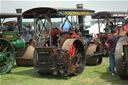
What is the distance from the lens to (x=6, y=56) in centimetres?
741

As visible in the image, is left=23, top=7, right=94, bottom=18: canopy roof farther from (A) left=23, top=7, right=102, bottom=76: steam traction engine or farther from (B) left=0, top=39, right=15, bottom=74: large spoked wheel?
(B) left=0, top=39, right=15, bottom=74: large spoked wheel

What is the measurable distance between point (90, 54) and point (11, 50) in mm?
2635

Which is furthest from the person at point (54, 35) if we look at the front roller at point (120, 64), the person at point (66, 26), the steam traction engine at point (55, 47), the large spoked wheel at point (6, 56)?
the front roller at point (120, 64)

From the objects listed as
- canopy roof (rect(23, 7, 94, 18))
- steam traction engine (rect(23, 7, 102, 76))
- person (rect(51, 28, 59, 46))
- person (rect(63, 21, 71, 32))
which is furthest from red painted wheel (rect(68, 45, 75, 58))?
person (rect(63, 21, 71, 32))

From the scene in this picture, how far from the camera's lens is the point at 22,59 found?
8219 mm

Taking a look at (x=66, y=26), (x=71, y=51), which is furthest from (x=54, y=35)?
(x=66, y=26)

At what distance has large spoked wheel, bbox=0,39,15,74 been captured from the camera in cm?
725

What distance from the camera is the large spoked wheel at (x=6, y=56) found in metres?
7.25

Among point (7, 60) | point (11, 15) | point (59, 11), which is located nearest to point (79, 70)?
point (59, 11)

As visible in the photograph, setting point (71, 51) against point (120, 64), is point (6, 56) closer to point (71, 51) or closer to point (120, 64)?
point (71, 51)

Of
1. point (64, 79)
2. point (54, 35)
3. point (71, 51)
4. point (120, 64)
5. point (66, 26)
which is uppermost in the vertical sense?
point (66, 26)

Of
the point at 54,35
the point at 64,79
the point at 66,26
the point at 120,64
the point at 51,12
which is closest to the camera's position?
the point at 120,64

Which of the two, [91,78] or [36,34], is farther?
[36,34]

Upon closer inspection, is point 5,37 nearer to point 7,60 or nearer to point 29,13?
point 7,60
